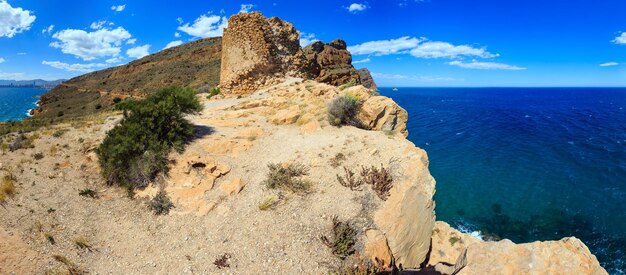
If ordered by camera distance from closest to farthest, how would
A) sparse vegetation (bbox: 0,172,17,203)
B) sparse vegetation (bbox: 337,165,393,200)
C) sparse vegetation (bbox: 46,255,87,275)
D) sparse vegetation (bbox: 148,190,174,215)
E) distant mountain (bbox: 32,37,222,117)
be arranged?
sparse vegetation (bbox: 46,255,87,275) < sparse vegetation (bbox: 0,172,17,203) < sparse vegetation (bbox: 148,190,174,215) < sparse vegetation (bbox: 337,165,393,200) < distant mountain (bbox: 32,37,222,117)

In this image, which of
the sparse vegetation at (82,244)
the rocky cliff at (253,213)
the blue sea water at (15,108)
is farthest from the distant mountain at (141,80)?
the sparse vegetation at (82,244)

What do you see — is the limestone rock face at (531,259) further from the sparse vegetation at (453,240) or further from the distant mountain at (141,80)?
the distant mountain at (141,80)

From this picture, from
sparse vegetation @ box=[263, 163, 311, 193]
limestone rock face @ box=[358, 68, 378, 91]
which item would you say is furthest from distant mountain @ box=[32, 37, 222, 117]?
limestone rock face @ box=[358, 68, 378, 91]

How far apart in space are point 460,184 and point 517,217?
16.1 feet

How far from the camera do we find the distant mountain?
175 ft

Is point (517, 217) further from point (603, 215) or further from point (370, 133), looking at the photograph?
point (370, 133)

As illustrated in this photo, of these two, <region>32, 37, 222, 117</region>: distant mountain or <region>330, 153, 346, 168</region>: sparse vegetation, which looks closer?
<region>330, 153, 346, 168</region>: sparse vegetation

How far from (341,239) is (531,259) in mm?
3612

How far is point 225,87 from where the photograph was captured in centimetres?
1794

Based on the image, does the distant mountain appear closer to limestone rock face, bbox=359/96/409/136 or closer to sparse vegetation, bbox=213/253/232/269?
limestone rock face, bbox=359/96/409/136

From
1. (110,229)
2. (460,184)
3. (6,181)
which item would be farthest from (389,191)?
(460,184)

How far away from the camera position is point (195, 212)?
7.95m

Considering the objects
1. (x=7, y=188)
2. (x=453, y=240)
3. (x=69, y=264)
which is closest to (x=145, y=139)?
(x=7, y=188)

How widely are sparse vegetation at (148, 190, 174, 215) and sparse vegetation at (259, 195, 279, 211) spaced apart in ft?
7.63
